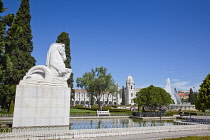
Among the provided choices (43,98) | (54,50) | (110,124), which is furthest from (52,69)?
(110,124)

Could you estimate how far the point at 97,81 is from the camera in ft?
124

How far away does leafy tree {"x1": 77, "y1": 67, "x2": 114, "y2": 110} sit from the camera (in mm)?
38156

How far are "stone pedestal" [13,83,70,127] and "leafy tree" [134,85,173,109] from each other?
15.3 meters

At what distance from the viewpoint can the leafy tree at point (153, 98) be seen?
24688mm

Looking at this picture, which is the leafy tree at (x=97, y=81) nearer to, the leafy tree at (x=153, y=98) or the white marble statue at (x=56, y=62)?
the leafy tree at (x=153, y=98)

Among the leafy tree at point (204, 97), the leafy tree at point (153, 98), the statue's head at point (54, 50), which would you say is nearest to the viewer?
the statue's head at point (54, 50)

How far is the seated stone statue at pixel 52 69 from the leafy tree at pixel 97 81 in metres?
25.0

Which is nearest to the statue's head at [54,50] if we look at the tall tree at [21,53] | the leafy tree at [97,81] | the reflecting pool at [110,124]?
the reflecting pool at [110,124]

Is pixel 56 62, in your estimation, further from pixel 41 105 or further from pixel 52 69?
pixel 41 105

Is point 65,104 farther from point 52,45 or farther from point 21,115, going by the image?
point 52,45

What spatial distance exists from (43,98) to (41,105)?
44cm

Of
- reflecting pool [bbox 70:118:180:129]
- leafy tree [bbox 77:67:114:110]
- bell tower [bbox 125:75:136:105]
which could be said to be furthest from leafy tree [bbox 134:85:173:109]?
bell tower [bbox 125:75:136:105]

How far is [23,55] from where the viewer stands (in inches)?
1106

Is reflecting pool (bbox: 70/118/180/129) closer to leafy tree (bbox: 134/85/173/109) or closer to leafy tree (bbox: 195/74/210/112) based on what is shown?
leafy tree (bbox: 195/74/210/112)
